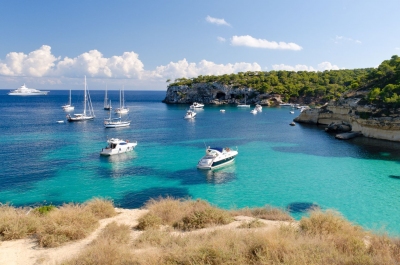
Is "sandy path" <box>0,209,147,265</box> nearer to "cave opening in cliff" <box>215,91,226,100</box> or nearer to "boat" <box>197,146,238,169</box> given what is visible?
"boat" <box>197,146,238,169</box>

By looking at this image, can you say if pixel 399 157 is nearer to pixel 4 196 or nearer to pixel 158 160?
pixel 158 160

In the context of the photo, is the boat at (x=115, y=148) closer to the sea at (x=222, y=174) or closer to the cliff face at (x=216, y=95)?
the sea at (x=222, y=174)

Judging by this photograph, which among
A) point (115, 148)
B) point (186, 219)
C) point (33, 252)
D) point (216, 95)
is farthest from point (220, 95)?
point (33, 252)

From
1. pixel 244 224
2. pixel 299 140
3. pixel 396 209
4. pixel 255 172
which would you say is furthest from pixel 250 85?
pixel 244 224

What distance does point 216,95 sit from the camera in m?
122

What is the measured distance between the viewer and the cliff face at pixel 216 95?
367 ft

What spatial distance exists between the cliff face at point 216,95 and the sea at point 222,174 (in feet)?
214

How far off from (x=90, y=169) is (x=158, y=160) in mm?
7064

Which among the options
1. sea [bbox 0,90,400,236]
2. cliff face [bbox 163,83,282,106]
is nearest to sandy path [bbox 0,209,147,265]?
sea [bbox 0,90,400,236]

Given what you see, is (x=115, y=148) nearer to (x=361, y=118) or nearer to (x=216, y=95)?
(x=361, y=118)

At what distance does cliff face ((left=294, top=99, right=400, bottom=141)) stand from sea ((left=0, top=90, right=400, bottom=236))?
1.99 m

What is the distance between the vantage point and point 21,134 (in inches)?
1967

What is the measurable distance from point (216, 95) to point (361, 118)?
258 ft

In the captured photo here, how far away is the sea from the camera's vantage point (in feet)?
70.5
